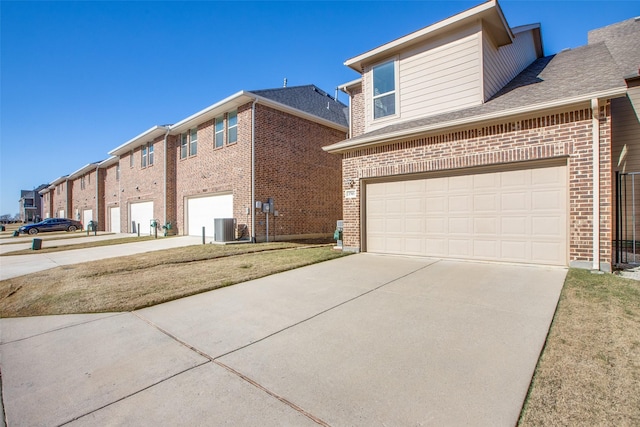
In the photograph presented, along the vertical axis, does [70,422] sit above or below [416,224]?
below

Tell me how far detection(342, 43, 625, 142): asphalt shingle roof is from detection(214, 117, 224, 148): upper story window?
8333 mm

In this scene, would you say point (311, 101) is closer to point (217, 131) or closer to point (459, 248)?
point (217, 131)

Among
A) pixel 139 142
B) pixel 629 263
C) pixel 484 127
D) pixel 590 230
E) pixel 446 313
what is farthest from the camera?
pixel 139 142

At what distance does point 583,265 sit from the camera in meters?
5.64

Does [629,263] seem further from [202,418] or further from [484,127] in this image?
[202,418]

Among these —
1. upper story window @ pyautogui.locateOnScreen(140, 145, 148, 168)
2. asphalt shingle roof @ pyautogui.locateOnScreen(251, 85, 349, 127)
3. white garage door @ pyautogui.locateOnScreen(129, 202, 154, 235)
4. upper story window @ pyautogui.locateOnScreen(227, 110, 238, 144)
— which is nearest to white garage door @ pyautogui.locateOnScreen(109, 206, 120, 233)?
white garage door @ pyautogui.locateOnScreen(129, 202, 154, 235)

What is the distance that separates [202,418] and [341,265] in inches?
205

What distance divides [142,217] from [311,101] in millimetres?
14020

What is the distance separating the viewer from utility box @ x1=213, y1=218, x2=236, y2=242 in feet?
40.5

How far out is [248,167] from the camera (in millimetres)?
12695

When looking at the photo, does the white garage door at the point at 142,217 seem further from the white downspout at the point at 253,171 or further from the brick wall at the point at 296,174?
the brick wall at the point at 296,174

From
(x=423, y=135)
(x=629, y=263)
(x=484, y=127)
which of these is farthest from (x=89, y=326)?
(x=629, y=263)

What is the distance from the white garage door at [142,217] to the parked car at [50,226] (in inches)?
387

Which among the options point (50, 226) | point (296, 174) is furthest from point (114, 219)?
point (296, 174)
